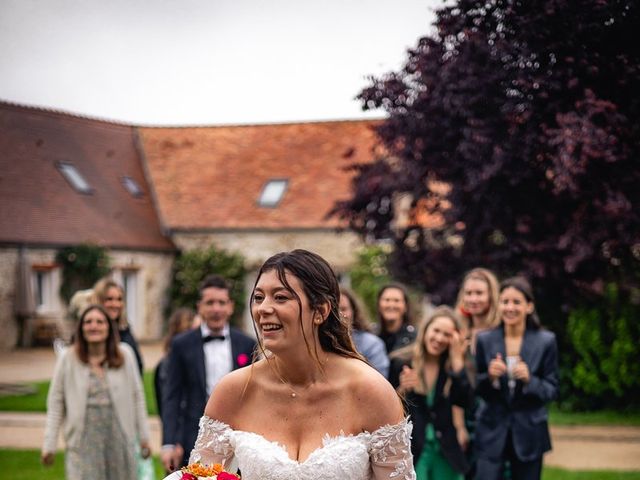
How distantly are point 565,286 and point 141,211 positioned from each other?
2078 cm

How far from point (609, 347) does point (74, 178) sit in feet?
67.6

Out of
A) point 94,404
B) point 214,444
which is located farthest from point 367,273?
point 214,444

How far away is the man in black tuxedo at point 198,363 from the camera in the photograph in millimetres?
6727

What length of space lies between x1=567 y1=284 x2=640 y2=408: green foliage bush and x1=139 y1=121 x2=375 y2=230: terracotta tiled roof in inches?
638

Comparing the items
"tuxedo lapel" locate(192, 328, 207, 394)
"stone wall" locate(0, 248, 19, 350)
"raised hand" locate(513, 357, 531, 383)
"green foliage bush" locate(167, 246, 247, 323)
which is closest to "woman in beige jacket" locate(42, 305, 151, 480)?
"tuxedo lapel" locate(192, 328, 207, 394)

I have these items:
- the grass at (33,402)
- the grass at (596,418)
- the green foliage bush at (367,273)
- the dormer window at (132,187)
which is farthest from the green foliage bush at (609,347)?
the dormer window at (132,187)

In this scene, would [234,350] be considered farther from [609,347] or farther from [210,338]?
[609,347]

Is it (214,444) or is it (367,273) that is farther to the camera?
(367,273)

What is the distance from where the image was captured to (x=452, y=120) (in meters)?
12.2

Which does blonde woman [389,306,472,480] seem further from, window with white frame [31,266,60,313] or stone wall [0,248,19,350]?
window with white frame [31,266,60,313]

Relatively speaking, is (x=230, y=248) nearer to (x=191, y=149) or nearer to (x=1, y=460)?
(x=191, y=149)

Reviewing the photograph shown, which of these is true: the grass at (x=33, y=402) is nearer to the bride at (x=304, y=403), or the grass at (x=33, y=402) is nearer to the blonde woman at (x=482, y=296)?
the blonde woman at (x=482, y=296)

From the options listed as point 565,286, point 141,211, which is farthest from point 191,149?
point 565,286

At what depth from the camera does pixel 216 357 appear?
693cm
